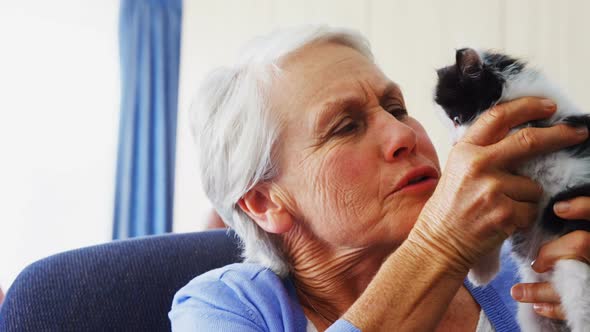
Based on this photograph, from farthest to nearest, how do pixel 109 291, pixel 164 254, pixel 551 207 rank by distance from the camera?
pixel 164 254 < pixel 109 291 < pixel 551 207

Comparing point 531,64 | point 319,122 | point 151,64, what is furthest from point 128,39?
point 531,64

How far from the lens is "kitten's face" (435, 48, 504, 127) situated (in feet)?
2.96

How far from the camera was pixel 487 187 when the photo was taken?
735 millimetres

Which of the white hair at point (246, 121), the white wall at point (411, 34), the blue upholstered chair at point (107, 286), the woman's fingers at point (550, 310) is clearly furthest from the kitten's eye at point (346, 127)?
the white wall at point (411, 34)

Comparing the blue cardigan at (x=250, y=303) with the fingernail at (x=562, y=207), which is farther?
the blue cardigan at (x=250, y=303)

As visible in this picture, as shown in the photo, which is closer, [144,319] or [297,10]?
[144,319]

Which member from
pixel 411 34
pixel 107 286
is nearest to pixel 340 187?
pixel 107 286

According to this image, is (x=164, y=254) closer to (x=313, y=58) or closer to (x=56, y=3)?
(x=313, y=58)

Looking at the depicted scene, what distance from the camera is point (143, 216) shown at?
301cm

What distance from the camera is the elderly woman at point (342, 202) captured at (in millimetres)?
776

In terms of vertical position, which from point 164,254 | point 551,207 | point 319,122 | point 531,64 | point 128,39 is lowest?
point 164,254

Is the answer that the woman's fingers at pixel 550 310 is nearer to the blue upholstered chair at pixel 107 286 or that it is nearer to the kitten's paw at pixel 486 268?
the kitten's paw at pixel 486 268

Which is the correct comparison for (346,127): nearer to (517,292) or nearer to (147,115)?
(517,292)

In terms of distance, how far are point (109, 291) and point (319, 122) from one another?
0.61m
